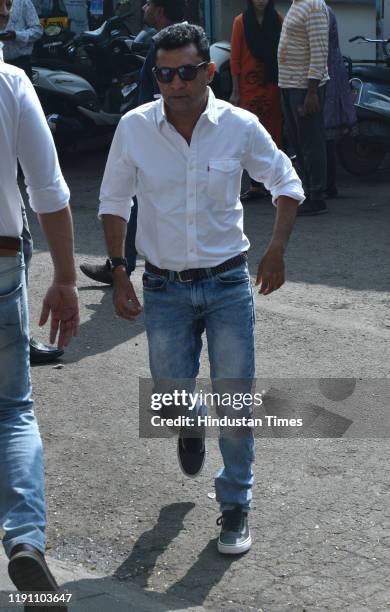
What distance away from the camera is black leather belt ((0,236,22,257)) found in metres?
3.65

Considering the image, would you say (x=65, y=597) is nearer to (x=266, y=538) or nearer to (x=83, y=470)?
(x=266, y=538)

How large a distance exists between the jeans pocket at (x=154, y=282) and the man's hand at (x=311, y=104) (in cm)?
568

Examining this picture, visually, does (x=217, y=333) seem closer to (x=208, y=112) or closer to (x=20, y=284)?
(x=208, y=112)

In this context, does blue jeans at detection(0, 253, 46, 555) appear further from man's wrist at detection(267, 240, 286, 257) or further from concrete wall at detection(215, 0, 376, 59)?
Answer: concrete wall at detection(215, 0, 376, 59)

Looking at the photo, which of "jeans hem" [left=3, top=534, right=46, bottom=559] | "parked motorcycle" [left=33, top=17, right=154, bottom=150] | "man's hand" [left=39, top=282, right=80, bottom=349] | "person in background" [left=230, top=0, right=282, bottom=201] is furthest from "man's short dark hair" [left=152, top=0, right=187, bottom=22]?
"parked motorcycle" [left=33, top=17, right=154, bottom=150]

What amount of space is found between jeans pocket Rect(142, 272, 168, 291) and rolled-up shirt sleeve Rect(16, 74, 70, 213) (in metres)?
0.71

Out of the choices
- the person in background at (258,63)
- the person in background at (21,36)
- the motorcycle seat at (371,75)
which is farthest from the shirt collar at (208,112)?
the person in background at (21,36)

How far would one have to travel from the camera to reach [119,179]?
Result: 4.39 meters

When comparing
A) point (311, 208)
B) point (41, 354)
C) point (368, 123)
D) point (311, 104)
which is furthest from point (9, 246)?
point (368, 123)

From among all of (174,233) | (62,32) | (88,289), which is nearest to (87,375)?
(88,289)

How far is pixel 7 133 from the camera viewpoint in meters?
3.56

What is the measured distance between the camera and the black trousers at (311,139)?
9.98 m

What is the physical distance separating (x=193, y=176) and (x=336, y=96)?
622 centimetres

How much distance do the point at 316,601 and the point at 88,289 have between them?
436 centimetres
